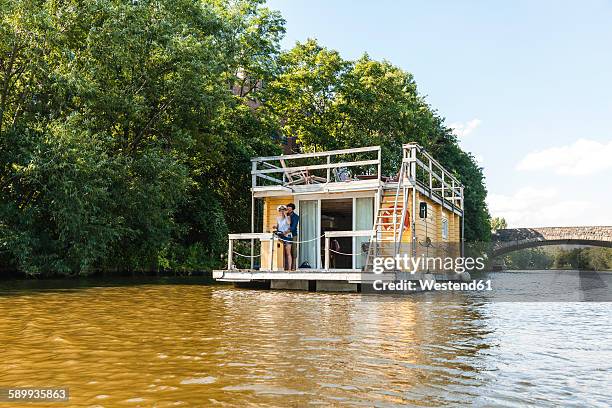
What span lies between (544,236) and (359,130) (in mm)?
34363

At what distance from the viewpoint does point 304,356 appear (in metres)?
6.12

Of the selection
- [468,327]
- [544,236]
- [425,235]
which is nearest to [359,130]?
[425,235]

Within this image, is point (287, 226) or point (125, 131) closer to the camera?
point (287, 226)

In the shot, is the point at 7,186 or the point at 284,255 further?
the point at 7,186

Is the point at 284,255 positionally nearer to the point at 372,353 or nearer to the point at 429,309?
the point at 429,309

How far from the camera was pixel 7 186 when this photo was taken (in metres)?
20.0

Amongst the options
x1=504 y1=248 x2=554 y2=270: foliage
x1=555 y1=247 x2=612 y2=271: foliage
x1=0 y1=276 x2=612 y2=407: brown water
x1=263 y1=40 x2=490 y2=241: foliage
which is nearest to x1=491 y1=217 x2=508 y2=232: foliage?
x1=504 y1=248 x2=554 y2=270: foliage

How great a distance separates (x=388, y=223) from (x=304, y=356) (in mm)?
10305

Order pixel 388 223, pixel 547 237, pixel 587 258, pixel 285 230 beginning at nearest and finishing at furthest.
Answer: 1. pixel 388 223
2. pixel 285 230
3. pixel 547 237
4. pixel 587 258

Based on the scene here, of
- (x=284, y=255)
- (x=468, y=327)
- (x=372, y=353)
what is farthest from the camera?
(x=284, y=255)

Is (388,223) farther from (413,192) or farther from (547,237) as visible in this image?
(547,237)

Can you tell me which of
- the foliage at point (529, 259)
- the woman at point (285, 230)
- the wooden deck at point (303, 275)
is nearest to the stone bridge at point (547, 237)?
the foliage at point (529, 259)

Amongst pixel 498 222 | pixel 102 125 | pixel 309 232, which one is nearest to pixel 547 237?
pixel 309 232

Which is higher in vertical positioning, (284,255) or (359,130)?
(359,130)
